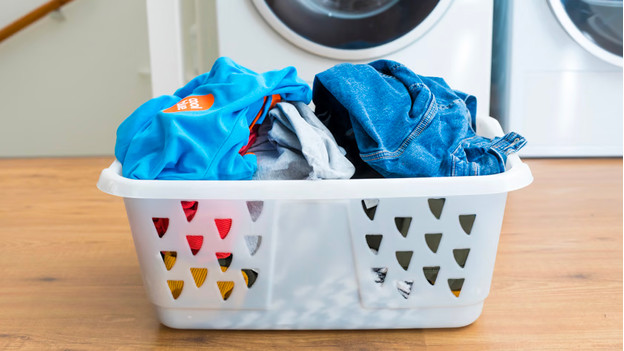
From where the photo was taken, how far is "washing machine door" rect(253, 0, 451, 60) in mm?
1288

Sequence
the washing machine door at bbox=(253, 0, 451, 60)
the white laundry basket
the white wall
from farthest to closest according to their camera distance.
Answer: the white wall
the washing machine door at bbox=(253, 0, 451, 60)
the white laundry basket

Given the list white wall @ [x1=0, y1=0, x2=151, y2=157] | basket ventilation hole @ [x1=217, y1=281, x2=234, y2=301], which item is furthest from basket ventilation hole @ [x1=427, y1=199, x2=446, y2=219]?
white wall @ [x1=0, y1=0, x2=151, y2=157]

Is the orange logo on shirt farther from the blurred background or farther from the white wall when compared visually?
the white wall

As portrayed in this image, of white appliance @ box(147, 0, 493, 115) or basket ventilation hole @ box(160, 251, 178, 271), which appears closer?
basket ventilation hole @ box(160, 251, 178, 271)

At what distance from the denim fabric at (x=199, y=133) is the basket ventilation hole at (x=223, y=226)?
5 centimetres

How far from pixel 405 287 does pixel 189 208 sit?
0.88ft

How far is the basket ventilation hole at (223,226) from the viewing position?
669 millimetres

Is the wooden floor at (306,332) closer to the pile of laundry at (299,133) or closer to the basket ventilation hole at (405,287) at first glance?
the basket ventilation hole at (405,287)

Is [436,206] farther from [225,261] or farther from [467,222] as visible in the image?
[225,261]

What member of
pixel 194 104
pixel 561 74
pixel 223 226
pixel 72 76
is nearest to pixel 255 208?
pixel 223 226

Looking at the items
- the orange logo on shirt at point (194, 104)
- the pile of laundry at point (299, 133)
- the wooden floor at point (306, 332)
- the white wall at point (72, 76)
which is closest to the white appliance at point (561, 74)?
the wooden floor at point (306, 332)

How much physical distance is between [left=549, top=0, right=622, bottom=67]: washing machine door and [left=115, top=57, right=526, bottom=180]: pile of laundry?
2.50 feet

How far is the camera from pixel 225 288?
0.70m

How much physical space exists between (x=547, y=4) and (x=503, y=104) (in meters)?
0.26
